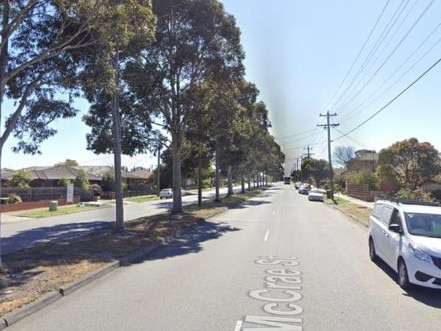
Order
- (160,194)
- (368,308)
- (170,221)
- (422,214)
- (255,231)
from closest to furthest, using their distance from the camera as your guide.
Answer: (368,308) → (422,214) → (255,231) → (170,221) → (160,194)

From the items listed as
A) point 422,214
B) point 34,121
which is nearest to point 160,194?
point 34,121

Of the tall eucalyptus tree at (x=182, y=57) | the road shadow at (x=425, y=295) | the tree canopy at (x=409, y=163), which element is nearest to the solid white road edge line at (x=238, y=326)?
the road shadow at (x=425, y=295)

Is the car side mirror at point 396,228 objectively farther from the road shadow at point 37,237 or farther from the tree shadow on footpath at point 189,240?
the road shadow at point 37,237

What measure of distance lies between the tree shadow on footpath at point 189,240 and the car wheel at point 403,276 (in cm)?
640

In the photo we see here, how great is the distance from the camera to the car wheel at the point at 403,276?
380 inches

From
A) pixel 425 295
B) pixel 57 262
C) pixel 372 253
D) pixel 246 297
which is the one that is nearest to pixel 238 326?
pixel 246 297

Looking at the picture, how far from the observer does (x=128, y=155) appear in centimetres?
2864

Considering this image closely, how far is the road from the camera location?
24.1 ft

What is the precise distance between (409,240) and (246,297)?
A: 3.45 m

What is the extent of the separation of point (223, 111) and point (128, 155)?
5.77 metres

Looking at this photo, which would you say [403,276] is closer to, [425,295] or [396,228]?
[425,295]

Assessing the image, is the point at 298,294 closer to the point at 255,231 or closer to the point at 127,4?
the point at 127,4

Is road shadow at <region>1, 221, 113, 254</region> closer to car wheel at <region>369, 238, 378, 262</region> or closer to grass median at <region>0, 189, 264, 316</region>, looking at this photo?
grass median at <region>0, 189, 264, 316</region>

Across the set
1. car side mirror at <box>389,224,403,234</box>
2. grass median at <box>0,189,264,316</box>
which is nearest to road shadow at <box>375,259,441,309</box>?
car side mirror at <box>389,224,403,234</box>
